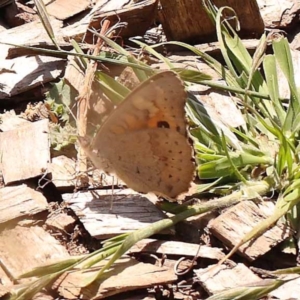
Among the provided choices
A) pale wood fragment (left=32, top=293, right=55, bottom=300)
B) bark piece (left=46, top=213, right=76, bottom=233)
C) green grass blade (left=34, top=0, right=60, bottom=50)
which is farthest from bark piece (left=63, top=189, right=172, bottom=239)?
green grass blade (left=34, top=0, right=60, bottom=50)

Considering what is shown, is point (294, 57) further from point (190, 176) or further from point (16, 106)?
point (16, 106)

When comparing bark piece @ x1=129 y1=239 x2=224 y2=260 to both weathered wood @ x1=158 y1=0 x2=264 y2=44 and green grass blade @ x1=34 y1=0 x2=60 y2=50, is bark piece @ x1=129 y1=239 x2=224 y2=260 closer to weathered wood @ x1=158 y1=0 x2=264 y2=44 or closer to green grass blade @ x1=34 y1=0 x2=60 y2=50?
green grass blade @ x1=34 y1=0 x2=60 y2=50

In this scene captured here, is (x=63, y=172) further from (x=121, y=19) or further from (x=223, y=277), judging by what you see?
(x=121, y=19)

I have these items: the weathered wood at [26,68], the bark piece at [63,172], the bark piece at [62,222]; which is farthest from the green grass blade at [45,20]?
the bark piece at [62,222]

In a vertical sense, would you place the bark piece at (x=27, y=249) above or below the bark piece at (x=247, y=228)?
above

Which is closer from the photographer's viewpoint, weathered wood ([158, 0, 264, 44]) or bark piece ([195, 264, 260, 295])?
bark piece ([195, 264, 260, 295])

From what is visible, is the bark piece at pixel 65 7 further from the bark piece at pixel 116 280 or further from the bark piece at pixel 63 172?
the bark piece at pixel 116 280

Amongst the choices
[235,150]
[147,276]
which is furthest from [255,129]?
[147,276]
